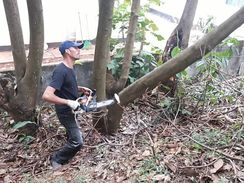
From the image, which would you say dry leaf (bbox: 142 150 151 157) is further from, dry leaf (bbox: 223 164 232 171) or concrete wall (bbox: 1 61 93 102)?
concrete wall (bbox: 1 61 93 102)

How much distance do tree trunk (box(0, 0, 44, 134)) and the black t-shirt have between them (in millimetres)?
476

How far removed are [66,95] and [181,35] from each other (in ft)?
7.01

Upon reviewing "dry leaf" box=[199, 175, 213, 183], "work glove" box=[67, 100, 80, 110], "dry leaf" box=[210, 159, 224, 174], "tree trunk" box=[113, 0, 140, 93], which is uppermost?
"tree trunk" box=[113, 0, 140, 93]

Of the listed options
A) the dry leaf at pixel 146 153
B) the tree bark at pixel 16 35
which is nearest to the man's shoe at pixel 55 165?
the dry leaf at pixel 146 153

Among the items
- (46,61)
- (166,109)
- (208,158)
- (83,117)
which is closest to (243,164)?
(208,158)

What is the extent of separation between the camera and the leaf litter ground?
2959mm

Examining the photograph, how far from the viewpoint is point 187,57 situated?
294cm

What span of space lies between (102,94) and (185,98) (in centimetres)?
121

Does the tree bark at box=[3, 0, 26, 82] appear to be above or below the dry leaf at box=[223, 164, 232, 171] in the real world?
above

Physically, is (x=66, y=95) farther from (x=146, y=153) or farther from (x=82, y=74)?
(x=82, y=74)

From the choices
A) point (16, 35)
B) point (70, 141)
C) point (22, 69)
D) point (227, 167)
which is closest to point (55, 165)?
point (70, 141)

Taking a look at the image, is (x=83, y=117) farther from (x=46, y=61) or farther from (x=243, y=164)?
(x=243, y=164)

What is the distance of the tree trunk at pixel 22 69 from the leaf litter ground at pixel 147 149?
40cm

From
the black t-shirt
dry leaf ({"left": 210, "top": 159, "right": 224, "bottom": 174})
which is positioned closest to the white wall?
the black t-shirt
